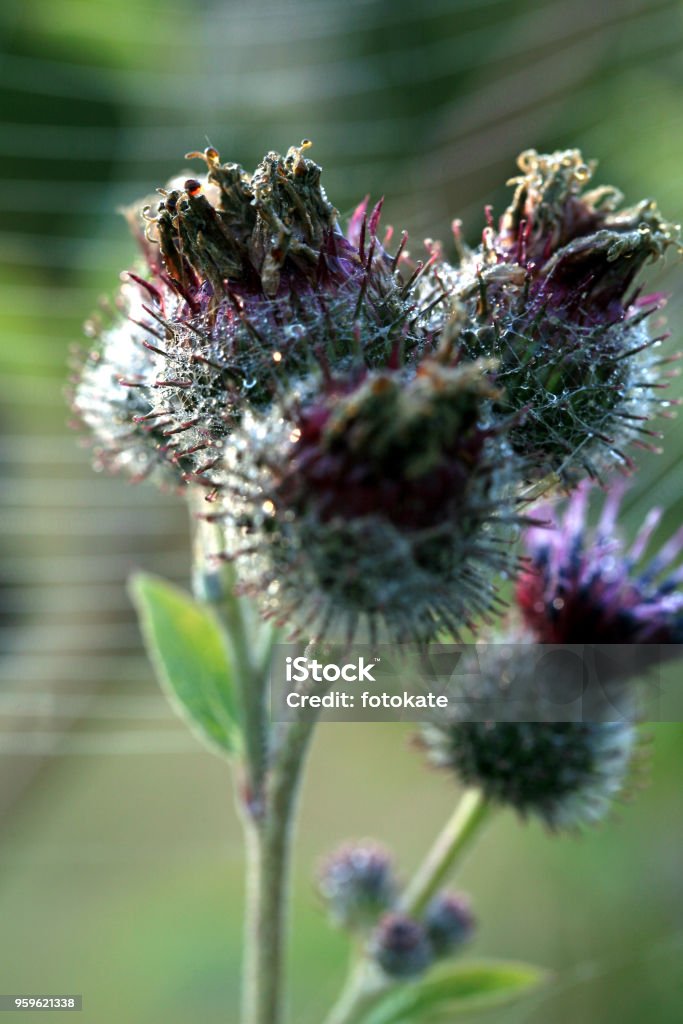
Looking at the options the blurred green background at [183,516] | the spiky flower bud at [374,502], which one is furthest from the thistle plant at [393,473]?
the blurred green background at [183,516]

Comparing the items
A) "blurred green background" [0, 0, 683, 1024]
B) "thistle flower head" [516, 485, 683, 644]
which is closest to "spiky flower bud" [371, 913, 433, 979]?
"thistle flower head" [516, 485, 683, 644]

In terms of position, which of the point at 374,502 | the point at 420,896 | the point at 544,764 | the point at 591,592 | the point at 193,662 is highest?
the point at 374,502

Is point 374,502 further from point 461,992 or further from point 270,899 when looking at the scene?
point 461,992

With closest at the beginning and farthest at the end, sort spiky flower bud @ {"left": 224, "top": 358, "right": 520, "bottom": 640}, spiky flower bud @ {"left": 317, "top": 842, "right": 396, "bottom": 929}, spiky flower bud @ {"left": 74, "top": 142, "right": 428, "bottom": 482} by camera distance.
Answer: spiky flower bud @ {"left": 224, "top": 358, "right": 520, "bottom": 640} → spiky flower bud @ {"left": 74, "top": 142, "right": 428, "bottom": 482} → spiky flower bud @ {"left": 317, "top": 842, "right": 396, "bottom": 929}

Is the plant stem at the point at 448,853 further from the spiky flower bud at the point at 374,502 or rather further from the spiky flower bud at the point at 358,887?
the spiky flower bud at the point at 374,502

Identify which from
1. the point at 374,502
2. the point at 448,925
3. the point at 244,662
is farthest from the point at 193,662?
the point at 374,502

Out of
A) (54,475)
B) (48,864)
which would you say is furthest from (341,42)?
(48,864)

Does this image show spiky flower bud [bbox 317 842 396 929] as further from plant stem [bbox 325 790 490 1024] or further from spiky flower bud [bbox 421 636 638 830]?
spiky flower bud [bbox 421 636 638 830]

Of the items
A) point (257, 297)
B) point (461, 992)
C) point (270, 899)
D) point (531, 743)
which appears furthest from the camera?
A: point (531, 743)
